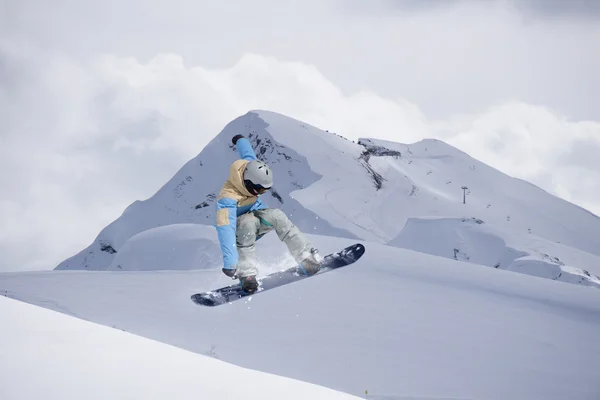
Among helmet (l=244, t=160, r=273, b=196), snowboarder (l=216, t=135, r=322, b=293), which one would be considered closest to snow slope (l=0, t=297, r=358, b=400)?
snowboarder (l=216, t=135, r=322, b=293)

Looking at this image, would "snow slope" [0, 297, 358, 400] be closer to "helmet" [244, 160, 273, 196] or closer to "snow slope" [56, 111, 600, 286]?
"helmet" [244, 160, 273, 196]

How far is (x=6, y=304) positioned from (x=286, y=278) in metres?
3.41

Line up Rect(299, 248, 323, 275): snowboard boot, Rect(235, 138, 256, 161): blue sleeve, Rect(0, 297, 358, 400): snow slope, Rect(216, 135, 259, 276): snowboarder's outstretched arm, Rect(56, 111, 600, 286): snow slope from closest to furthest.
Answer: Rect(0, 297, 358, 400): snow slope, Rect(216, 135, 259, 276): snowboarder's outstretched arm, Rect(235, 138, 256, 161): blue sleeve, Rect(299, 248, 323, 275): snowboard boot, Rect(56, 111, 600, 286): snow slope

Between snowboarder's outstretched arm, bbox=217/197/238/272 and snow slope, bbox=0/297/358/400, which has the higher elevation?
snowboarder's outstretched arm, bbox=217/197/238/272

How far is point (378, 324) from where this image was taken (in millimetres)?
9250

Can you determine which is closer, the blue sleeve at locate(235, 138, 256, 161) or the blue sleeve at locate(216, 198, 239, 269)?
the blue sleeve at locate(216, 198, 239, 269)

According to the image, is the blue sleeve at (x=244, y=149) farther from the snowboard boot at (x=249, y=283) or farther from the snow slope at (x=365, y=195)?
the snow slope at (x=365, y=195)

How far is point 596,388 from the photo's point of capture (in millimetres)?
8359

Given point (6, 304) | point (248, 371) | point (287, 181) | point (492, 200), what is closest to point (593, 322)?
point (248, 371)

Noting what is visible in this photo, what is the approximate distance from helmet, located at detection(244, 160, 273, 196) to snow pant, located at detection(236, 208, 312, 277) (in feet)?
1.50

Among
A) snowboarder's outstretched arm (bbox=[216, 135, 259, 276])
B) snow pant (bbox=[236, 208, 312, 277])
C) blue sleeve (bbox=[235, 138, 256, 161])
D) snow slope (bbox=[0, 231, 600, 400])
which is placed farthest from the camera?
snow slope (bbox=[0, 231, 600, 400])

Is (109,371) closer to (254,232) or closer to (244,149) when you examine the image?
(254,232)

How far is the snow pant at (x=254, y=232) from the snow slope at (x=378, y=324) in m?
1.32

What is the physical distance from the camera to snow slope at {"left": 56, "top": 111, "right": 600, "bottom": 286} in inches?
2190
